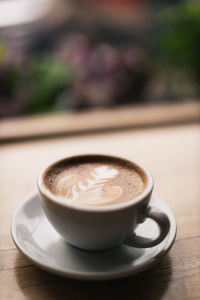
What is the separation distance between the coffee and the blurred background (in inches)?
29.1

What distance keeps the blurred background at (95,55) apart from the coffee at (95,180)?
740 mm

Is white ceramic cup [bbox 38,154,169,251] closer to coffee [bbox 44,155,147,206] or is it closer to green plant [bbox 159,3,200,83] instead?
coffee [bbox 44,155,147,206]

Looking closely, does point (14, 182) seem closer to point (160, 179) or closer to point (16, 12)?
point (160, 179)

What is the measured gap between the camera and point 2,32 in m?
1.96

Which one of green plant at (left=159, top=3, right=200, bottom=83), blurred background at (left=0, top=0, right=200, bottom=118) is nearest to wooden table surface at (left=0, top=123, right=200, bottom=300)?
blurred background at (left=0, top=0, right=200, bottom=118)

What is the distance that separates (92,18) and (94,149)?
142 centimetres

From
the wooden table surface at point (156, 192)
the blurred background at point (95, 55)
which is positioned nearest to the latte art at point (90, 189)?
the wooden table surface at point (156, 192)

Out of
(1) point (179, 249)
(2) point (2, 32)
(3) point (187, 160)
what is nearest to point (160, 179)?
(3) point (187, 160)

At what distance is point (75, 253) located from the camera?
581 millimetres

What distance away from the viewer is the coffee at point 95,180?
22.8 inches

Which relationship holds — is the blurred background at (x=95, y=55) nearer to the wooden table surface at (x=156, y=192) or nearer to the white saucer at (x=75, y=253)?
the wooden table surface at (x=156, y=192)

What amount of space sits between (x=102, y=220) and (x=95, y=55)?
118cm

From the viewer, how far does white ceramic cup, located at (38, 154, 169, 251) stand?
0.53 metres

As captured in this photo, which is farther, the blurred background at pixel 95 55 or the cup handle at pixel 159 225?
the blurred background at pixel 95 55
